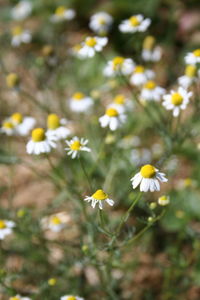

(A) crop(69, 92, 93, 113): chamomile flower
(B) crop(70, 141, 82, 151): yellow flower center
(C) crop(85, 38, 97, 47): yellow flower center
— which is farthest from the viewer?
(A) crop(69, 92, 93, 113): chamomile flower

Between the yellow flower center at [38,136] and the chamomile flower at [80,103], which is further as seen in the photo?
the chamomile flower at [80,103]

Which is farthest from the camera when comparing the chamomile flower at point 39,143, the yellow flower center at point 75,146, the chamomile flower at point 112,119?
the chamomile flower at point 112,119

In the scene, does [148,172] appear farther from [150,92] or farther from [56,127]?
[150,92]

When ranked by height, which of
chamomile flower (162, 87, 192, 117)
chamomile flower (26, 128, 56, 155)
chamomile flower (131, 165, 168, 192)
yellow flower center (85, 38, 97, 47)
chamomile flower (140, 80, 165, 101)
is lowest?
chamomile flower (131, 165, 168, 192)

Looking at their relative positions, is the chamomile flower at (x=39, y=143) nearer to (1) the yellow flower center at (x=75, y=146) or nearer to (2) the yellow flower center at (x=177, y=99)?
(1) the yellow flower center at (x=75, y=146)

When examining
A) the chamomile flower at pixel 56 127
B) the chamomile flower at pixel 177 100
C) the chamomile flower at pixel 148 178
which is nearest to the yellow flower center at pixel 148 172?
the chamomile flower at pixel 148 178

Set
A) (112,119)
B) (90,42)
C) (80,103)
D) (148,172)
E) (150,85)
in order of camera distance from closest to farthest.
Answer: (148,172) → (112,119) → (90,42) → (150,85) → (80,103)

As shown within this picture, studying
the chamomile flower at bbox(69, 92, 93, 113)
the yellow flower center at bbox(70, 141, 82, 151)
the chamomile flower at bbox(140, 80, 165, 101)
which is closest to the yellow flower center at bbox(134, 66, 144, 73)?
the chamomile flower at bbox(140, 80, 165, 101)

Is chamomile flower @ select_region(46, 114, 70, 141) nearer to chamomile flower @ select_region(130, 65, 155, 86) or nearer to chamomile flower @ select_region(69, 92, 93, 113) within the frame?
chamomile flower @ select_region(69, 92, 93, 113)

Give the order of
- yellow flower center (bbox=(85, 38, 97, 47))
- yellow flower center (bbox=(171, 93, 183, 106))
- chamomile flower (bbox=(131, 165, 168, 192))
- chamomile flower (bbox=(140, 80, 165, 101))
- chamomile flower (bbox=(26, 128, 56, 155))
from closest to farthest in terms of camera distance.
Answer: chamomile flower (bbox=(131, 165, 168, 192)), chamomile flower (bbox=(26, 128, 56, 155)), yellow flower center (bbox=(171, 93, 183, 106)), yellow flower center (bbox=(85, 38, 97, 47)), chamomile flower (bbox=(140, 80, 165, 101))

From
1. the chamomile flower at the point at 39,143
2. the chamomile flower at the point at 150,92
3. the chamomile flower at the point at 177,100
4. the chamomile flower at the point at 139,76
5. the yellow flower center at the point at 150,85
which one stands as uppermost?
the chamomile flower at the point at 139,76

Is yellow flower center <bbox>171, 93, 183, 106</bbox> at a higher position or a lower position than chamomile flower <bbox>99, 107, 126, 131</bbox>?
lower

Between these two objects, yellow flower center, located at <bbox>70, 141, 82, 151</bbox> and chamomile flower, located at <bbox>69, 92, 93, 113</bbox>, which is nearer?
yellow flower center, located at <bbox>70, 141, 82, 151</bbox>

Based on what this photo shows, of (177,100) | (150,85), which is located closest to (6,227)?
(177,100)
